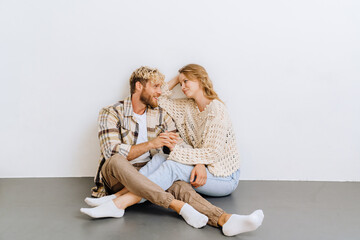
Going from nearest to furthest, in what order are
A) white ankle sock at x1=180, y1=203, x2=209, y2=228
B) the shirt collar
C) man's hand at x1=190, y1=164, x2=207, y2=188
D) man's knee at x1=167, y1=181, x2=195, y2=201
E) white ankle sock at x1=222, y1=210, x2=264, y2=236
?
1. white ankle sock at x1=222, y1=210, x2=264, y2=236
2. white ankle sock at x1=180, y1=203, x2=209, y2=228
3. man's knee at x1=167, y1=181, x2=195, y2=201
4. man's hand at x1=190, y1=164, x2=207, y2=188
5. the shirt collar

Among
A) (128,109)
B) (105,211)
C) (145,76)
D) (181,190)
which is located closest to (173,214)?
A: (181,190)

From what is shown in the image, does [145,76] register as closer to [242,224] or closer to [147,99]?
[147,99]

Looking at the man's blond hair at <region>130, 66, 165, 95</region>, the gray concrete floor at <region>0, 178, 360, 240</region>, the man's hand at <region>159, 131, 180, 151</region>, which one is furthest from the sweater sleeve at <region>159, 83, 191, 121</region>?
the gray concrete floor at <region>0, 178, 360, 240</region>

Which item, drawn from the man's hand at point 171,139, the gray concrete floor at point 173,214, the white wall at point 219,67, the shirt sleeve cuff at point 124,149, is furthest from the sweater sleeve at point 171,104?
the gray concrete floor at point 173,214

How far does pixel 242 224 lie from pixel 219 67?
1451 mm

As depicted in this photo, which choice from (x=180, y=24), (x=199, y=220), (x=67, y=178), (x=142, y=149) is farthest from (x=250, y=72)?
(x=67, y=178)

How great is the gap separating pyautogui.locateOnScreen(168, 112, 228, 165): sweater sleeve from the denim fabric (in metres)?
0.05

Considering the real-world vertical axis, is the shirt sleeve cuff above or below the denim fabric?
above

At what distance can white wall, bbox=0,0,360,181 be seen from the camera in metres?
2.88

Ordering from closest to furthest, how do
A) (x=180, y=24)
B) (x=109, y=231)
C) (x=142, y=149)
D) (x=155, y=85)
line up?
(x=109, y=231) → (x=142, y=149) → (x=155, y=85) → (x=180, y=24)

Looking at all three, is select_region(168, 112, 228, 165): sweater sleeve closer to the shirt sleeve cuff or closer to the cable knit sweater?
the cable knit sweater

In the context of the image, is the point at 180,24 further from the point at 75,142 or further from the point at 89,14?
the point at 75,142

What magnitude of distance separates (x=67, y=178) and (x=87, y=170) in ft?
0.61

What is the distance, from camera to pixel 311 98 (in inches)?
116
